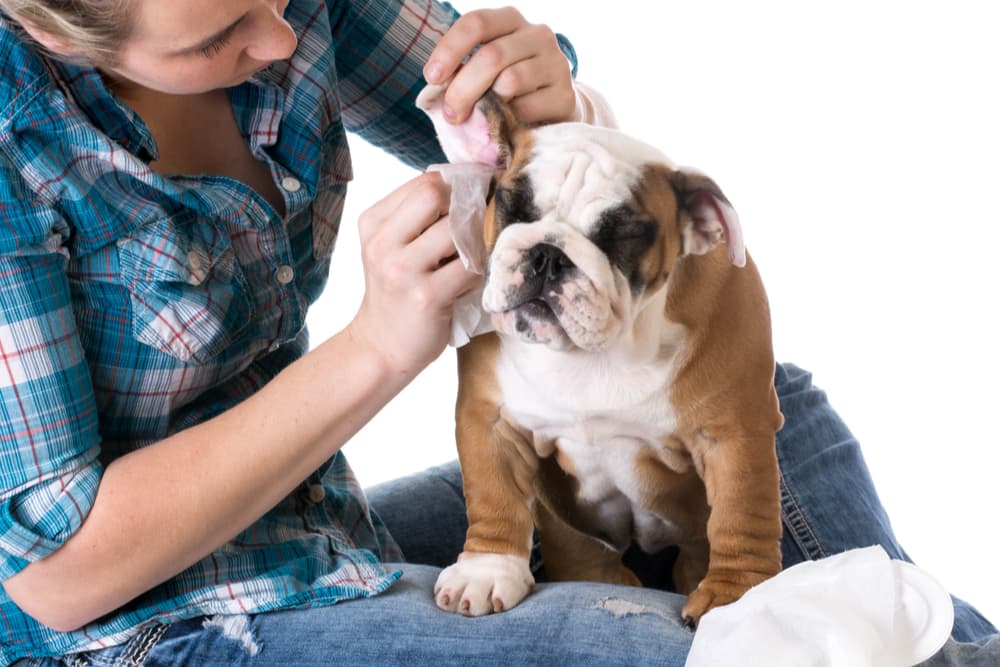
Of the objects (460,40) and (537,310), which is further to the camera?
(460,40)

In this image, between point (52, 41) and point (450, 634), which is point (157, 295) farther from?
point (450, 634)

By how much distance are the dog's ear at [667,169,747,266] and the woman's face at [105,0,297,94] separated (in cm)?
38

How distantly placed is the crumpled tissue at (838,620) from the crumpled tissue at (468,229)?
348 millimetres

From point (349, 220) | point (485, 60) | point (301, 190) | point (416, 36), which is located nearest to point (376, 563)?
point (301, 190)

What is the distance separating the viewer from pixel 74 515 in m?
1.13

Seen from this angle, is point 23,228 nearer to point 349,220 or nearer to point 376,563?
point 376,563

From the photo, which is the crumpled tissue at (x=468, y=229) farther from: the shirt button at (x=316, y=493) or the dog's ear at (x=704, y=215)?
the shirt button at (x=316, y=493)

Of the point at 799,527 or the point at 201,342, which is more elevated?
the point at 201,342

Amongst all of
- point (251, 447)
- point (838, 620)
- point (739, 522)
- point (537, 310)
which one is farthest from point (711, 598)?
point (251, 447)

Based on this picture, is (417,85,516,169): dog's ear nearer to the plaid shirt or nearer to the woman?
the woman

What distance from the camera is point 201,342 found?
1233 mm

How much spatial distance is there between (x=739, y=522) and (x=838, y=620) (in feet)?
0.61

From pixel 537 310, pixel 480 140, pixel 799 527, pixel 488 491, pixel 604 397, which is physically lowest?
pixel 799 527

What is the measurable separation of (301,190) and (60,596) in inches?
18.4
